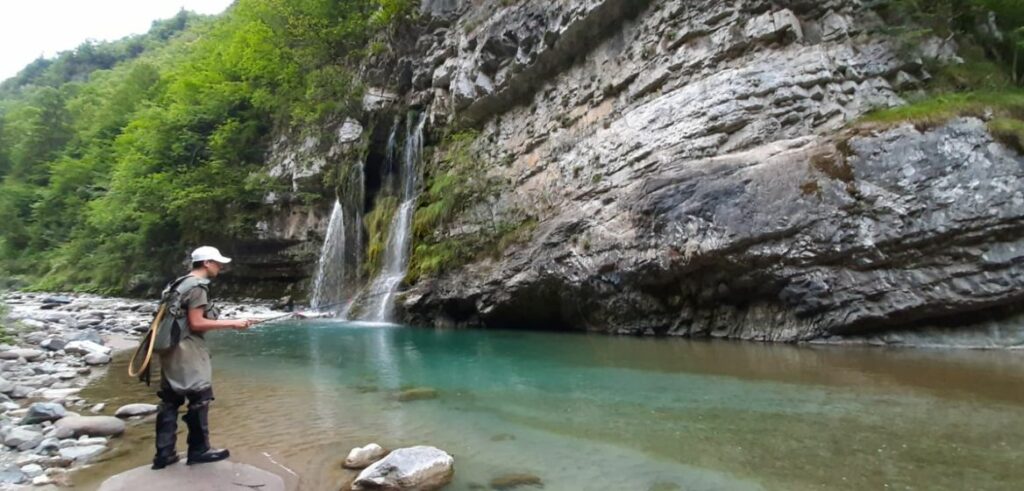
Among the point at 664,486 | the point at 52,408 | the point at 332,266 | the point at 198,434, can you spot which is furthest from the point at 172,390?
the point at 332,266

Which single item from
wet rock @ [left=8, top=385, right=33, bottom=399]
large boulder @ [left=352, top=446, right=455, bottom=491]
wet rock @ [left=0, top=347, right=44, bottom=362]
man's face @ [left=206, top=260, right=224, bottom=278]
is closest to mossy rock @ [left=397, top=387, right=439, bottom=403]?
large boulder @ [left=352, top=446, right=455, bottom=491]

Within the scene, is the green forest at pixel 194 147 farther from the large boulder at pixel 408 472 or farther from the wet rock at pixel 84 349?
the large boulder at pixel 408 472

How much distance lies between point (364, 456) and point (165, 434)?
5.02 ft

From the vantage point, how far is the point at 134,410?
635 centimetres

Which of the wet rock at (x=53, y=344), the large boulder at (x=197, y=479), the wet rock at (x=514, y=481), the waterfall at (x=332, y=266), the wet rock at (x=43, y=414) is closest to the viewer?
the large boulder at (x=197, y=479)

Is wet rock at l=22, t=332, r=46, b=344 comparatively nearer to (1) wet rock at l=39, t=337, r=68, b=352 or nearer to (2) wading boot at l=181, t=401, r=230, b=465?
(1) wet rock at l=39, t=337, r=68, b=352

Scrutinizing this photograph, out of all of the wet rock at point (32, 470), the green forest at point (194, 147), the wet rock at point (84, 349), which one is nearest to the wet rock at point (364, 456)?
the wet rock at point (32, 470)

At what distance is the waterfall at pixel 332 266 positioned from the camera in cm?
2414

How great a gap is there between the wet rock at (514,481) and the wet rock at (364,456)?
1.12 meters

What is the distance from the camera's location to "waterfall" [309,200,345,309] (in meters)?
24.1

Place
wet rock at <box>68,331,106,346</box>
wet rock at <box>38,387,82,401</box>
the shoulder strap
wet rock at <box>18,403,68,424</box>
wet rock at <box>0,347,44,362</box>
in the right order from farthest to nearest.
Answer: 1. wet rock at <box>68,331,106,346</box>
2. wet rock at <box>0,347,44,362</box>
3. wet rock at <box>38,387,82,401</box>
4. wet rock at <box>18,403,68,424</box>
5. the shoulder strap

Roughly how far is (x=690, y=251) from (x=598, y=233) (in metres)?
2.69

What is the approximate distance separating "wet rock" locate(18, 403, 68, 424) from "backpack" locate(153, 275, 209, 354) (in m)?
3.10

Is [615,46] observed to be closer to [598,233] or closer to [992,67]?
[598,233]
